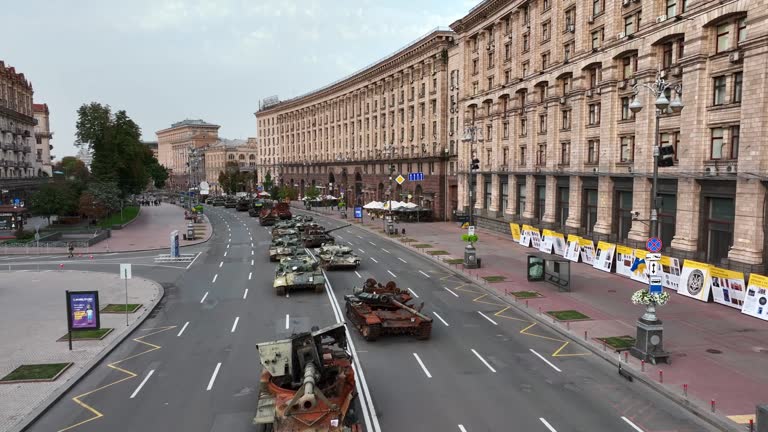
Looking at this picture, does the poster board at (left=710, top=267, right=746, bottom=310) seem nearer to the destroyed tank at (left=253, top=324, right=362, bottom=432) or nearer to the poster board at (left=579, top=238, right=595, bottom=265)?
the poster board at (left=579, top=238, right=595, bottom=265)

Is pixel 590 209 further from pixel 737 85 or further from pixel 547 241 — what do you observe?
pixel 737 85

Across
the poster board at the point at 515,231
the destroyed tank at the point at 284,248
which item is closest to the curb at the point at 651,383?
the destroyed tank at the point at 284,248

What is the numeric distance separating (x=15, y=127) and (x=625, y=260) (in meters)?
90.8

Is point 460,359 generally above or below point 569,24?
below

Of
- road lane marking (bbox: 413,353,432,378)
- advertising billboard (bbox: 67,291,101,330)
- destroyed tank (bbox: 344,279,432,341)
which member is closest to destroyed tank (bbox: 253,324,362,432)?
road lane marking (bbox: 413,353,432,378)

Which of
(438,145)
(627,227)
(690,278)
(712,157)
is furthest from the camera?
(438,145)

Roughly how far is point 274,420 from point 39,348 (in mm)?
12870

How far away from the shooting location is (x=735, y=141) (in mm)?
29234

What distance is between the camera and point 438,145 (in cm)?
7688

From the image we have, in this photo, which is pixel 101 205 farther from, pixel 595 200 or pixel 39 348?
pixel 595 200

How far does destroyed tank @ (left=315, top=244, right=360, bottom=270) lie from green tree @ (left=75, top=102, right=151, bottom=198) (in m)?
46.9

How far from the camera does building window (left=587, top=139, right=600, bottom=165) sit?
42031 mm

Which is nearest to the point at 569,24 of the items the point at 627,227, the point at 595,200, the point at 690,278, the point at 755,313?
the point at 595,200

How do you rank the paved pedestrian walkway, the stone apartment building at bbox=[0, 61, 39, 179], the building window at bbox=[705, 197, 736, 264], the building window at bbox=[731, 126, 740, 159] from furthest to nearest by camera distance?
the stone apartment building at bbox=[0, 61, 39, 179] < the building window at bbox=[705, 197, 736, 264] < the building window at bbox=[731, 126, 740, 159] < the paved pedestrian walkway
